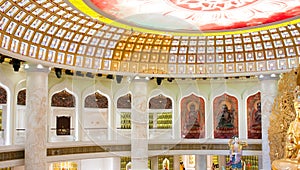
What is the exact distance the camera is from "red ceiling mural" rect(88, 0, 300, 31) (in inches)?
626

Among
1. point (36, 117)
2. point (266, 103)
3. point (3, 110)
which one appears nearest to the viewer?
point (36, 117)

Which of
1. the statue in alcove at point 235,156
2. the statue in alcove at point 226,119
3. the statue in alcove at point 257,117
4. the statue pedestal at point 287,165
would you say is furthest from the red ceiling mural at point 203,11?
the statue in alcove at point 226,119

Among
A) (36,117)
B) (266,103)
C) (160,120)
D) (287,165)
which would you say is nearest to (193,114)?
(160,120)

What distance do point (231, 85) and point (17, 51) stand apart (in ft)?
44.2

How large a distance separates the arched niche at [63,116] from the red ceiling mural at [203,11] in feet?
21.7

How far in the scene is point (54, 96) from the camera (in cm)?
2241

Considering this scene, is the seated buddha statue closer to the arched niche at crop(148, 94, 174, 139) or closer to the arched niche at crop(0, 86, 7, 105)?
the arched niche at crop(148, 94, 174, 139)

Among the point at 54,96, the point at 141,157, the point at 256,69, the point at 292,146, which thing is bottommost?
the point at 141,157

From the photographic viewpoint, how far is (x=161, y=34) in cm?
2105

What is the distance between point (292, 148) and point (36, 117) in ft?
36.3

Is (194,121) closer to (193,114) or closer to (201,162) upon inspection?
(193,114)

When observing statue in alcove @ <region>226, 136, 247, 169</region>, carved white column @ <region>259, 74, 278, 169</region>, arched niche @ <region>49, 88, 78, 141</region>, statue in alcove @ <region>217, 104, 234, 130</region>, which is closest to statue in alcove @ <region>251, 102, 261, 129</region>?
statue in alcove @ <region>217, 104, 234, 130</region>

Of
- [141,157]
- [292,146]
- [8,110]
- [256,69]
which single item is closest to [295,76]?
[292,146]

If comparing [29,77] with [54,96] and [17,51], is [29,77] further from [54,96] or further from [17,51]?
[54,96]
